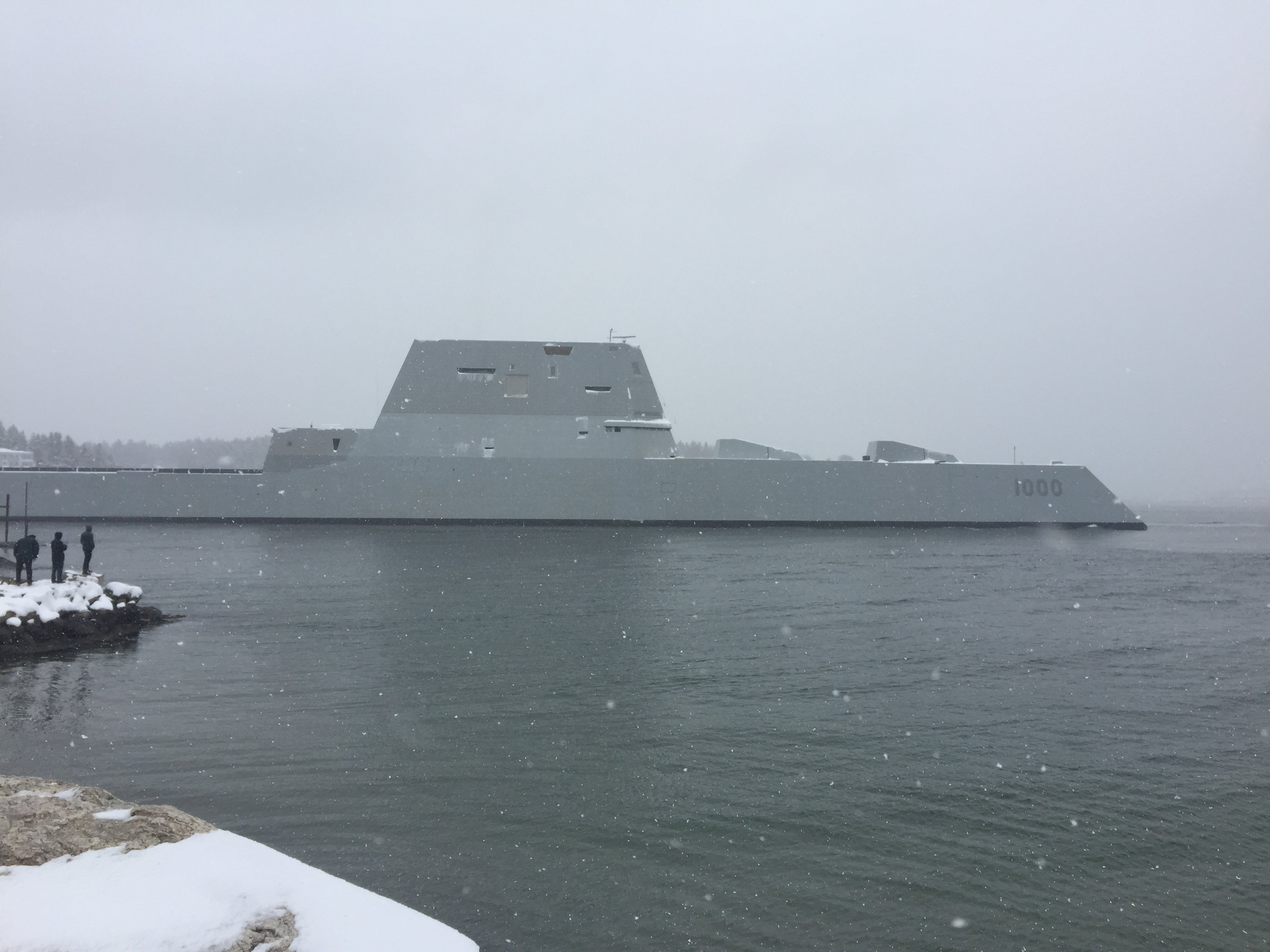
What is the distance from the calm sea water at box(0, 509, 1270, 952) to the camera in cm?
310

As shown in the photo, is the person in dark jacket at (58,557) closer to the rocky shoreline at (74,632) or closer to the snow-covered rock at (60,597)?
the snow-covered rock at (60,597)

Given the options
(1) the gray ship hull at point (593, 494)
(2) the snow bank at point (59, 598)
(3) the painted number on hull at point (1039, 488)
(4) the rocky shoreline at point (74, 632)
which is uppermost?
(3) the painted number on hull at point (1039, 488)

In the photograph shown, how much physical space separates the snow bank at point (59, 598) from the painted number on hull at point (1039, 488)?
20386 mm

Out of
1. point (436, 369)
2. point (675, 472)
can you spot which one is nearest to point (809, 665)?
point (675, 472)

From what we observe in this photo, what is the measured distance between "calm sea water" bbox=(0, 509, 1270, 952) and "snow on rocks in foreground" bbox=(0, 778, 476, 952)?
931 millimetres

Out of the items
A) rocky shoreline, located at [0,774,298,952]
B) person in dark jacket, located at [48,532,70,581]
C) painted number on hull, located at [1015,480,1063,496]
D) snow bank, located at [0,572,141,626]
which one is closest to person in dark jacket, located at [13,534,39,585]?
person in dark jacket, located at [48,532,70,581]

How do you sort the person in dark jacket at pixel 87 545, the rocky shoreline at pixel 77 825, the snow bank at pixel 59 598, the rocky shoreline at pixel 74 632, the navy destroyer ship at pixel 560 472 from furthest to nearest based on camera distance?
the navy destroyer ship at pixel 560 472
the person in dark jacket at pixel 87 545
the snow bank at pixel 59 598
the rocky shoreline at pixel 74 632
the rocky shoreline at pixel 77 825

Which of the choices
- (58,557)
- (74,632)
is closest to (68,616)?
(74,632)

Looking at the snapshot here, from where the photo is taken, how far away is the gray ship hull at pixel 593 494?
20.2 m

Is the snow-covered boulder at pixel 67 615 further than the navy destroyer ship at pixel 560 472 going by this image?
No

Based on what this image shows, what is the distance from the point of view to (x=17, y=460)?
27078 millimetres

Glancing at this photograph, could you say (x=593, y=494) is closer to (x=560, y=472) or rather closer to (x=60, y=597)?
(x=560, y=472)

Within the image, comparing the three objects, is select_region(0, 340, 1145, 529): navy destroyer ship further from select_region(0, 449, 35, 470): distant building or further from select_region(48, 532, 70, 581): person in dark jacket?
select_region(48, 532, 70, 581): person in dark jacket

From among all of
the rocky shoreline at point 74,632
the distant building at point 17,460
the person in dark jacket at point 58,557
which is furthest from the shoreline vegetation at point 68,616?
the distant building at point 17,460
